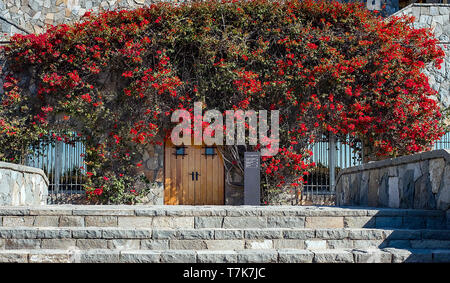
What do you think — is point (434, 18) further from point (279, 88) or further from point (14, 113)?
point (14, 113)

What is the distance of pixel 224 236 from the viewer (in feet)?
14.3

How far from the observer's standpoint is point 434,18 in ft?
36.6

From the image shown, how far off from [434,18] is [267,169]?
5.45 m

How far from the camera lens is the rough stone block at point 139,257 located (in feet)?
12.8

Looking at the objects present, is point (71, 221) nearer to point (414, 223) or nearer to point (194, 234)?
point (194, 234)

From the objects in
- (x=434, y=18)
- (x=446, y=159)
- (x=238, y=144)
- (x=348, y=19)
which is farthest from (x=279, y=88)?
(x=446, y=159)

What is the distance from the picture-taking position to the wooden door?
10.4 metres

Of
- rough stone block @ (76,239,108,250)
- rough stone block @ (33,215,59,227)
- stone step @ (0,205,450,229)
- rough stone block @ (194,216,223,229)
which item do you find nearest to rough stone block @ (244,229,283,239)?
stone step @ (0,205,450,229)

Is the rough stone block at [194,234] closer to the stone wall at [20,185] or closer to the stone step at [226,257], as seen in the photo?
the stone step at [226,257]

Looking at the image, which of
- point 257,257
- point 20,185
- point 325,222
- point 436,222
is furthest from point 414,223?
Result: point 20,185

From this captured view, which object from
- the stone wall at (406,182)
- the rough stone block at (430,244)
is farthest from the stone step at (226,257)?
the stone wall at (406,182)

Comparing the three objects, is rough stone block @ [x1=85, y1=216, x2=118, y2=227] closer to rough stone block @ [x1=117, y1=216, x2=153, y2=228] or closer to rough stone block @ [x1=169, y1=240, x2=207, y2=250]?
rough stone block @ [x1=117, y1=216, x2=153, y2=228]

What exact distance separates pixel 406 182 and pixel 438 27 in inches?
277

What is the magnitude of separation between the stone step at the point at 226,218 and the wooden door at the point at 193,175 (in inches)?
216
